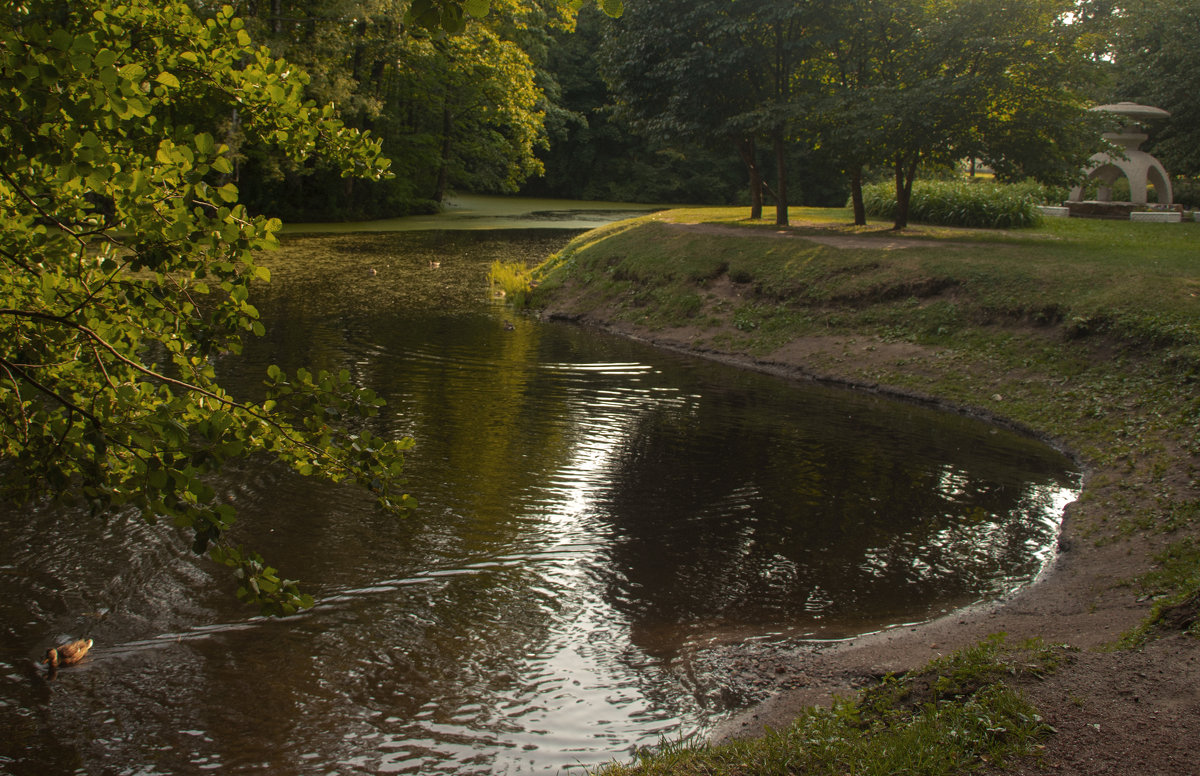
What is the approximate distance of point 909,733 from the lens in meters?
4.33

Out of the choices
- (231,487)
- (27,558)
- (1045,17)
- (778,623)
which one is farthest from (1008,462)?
(1045,17)

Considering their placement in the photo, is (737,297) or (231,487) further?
(737,297)

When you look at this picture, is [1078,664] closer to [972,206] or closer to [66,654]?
[66,654]

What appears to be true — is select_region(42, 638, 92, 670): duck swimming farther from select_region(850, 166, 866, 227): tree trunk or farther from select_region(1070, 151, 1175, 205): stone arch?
select_region(1070, 151, 1175, 205): stone arch

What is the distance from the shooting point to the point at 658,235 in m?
22.1

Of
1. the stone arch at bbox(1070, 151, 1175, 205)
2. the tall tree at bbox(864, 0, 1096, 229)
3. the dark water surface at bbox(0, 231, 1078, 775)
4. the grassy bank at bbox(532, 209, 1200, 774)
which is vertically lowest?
the dark water surface at bbox(0, 231, 1078, 775)

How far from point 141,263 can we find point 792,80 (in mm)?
22528

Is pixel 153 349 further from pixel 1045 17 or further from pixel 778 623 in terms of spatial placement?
pixel 1045 17

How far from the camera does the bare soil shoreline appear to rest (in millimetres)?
4117

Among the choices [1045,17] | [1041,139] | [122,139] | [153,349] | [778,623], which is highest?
[1045,17]

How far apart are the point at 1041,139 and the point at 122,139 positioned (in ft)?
58.2

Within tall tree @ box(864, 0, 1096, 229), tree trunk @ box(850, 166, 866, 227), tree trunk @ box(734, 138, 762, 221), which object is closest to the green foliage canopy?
tall tree @ box(864, 0, 1096, 229)

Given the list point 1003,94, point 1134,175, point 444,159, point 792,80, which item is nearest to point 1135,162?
point 1134,175

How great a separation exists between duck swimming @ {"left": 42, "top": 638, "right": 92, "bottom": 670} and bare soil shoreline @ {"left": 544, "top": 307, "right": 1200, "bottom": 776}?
12.3ft
